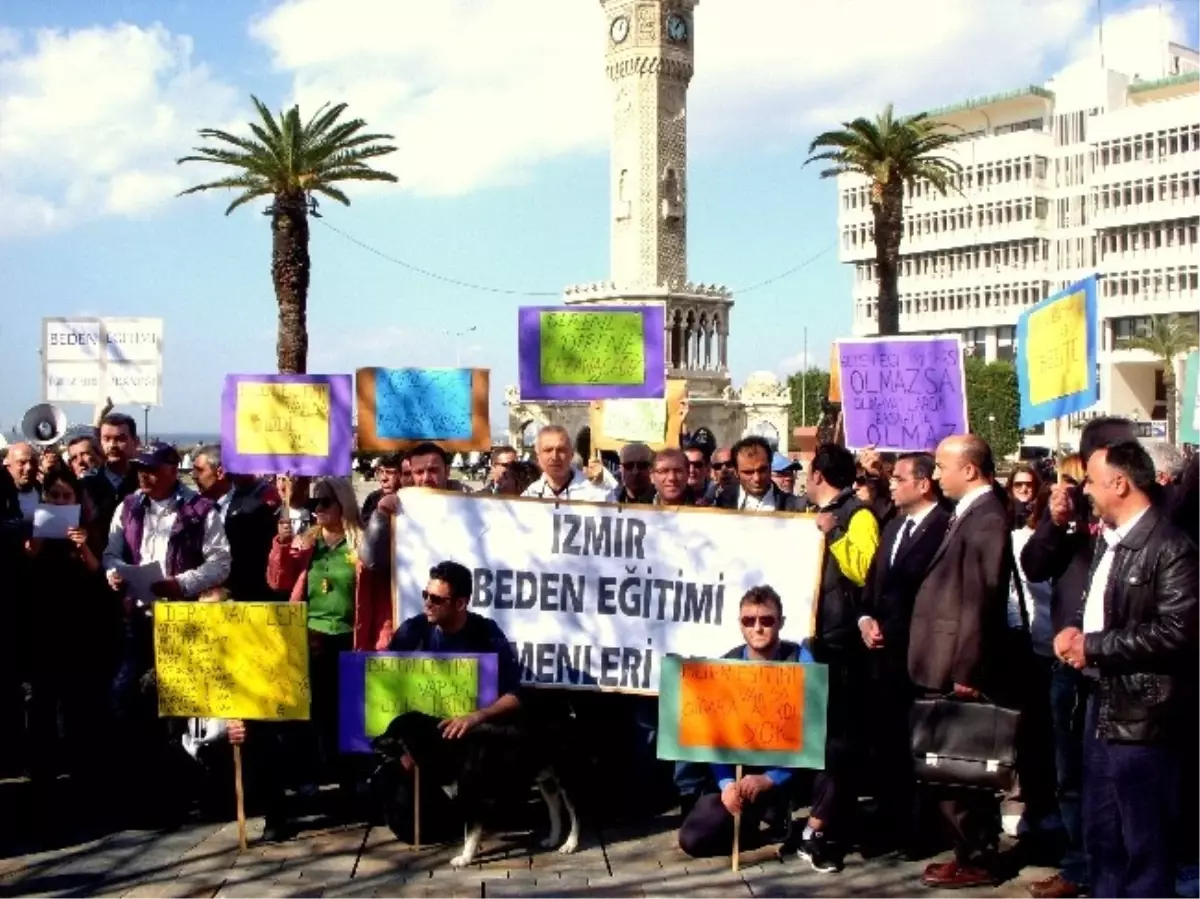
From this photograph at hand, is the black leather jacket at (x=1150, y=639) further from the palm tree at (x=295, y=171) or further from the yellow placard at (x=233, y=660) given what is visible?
the palm tree at (x=295, y=171)

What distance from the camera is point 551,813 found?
790cm

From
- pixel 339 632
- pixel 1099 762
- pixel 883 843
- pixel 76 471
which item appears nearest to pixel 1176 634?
pixel 1099 762

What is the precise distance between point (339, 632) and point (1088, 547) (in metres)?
4.12

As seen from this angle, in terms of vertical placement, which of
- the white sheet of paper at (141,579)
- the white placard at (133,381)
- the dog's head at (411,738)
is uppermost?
the white placard at (133,381)

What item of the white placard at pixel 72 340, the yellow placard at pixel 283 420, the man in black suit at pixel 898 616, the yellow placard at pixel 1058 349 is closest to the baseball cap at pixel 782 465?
the yellow placard at pixel 1058 349

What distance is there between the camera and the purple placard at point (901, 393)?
397 inches

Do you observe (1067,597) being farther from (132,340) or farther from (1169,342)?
(1169,342)

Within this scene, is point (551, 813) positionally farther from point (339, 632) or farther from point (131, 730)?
point (131, 730)

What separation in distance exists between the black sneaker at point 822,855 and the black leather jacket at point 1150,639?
189cm

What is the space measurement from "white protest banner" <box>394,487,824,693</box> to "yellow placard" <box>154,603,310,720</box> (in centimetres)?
91

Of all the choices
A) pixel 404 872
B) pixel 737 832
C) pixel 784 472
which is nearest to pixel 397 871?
pixel 404 872

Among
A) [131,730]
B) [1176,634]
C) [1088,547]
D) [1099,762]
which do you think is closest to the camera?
[1176,634]

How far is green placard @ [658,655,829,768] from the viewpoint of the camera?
7551 millimetres

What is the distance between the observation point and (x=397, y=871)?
24.4 feet
